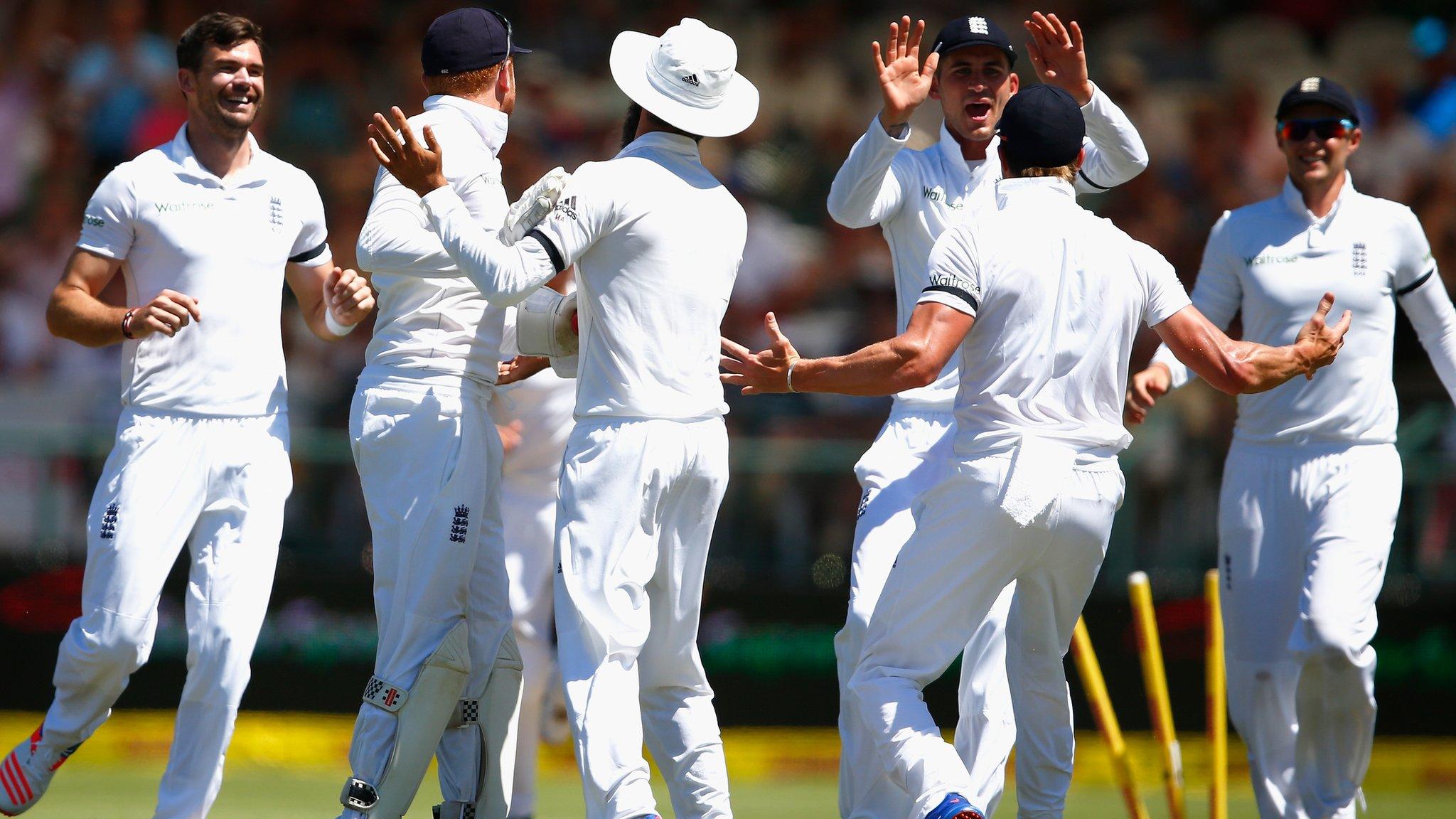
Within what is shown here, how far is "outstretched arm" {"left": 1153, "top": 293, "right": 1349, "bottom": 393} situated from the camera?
212 inches

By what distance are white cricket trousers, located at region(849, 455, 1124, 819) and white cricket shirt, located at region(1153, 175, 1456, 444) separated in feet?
5.04

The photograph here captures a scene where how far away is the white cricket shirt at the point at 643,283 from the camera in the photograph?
17.3 ft

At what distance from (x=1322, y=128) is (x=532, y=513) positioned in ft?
11.9

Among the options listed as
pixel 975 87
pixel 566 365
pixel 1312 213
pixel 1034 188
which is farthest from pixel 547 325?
pixel 1312 213

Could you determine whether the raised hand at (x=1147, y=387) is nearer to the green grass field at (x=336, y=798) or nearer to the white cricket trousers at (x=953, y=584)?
the white cricket trousers at (x=953, y=584)

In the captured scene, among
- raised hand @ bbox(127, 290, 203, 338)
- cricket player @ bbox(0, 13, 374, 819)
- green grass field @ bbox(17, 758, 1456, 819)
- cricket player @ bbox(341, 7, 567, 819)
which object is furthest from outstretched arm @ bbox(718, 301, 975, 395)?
green grass field @ bbox(17, 758, 1456, 819)

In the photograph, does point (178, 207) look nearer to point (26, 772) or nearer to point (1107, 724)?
Answer: point (26, 772)

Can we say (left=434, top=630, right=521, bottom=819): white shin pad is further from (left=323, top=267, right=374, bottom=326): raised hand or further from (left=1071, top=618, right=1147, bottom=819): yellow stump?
(left=1071, top=618, right=1147, bottom=819): yellow stump

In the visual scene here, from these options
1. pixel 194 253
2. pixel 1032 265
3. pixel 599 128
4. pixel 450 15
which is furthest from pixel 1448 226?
pixel 194 253

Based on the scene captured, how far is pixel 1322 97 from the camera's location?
261 inches

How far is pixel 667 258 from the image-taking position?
5.33m

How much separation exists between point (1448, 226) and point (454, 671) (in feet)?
25.8

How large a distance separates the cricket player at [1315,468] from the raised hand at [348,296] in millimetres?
2924

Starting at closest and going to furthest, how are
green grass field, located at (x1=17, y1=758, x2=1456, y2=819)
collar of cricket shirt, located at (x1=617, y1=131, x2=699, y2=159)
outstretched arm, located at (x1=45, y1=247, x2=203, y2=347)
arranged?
collar of cricket shirt, located at (x1=617, y1=131, x2=699, y2=159) → outstretched arm, located at (x1=45, y1=247, x2=203, y2=347) → green grass field, located at (x1=17, y1=758, x2=1456, y2=819)
